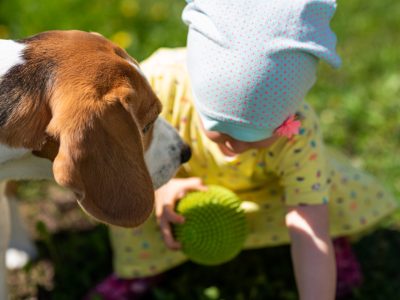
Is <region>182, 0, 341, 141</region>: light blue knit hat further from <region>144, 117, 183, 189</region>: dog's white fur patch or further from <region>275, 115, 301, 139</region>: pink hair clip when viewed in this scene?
<region>144, 117, 183, 189</region>: dog's white fur patch

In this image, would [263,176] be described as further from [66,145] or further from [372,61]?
[372,61]

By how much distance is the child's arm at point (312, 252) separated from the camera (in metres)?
2.59

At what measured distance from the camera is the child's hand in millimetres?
2758

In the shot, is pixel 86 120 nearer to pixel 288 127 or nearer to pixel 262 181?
pixel 288 127

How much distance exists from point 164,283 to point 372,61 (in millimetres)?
2199

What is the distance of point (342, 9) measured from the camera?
195 inches

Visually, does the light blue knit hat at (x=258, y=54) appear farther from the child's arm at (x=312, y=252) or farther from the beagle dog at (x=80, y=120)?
the child's arm at (x=312, y=252)

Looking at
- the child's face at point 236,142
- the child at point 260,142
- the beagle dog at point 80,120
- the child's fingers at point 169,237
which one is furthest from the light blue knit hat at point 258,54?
the child's fingers at point 169,237

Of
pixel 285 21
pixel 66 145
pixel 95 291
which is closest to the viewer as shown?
pixel 66 145

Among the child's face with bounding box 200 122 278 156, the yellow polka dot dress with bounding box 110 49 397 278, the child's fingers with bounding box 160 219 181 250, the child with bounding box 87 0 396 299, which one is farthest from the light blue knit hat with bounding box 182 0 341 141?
the child's fingers with bounding box 160 219 181 250

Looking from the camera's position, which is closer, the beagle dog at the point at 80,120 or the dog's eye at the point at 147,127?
the beagle dog at the point at 80,120

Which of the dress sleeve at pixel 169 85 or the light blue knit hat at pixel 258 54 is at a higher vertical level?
the light blue knit hat at pixel 258 54

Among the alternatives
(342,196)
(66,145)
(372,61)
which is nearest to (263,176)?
(342,196)

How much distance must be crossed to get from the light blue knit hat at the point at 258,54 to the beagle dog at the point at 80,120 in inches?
10.0
